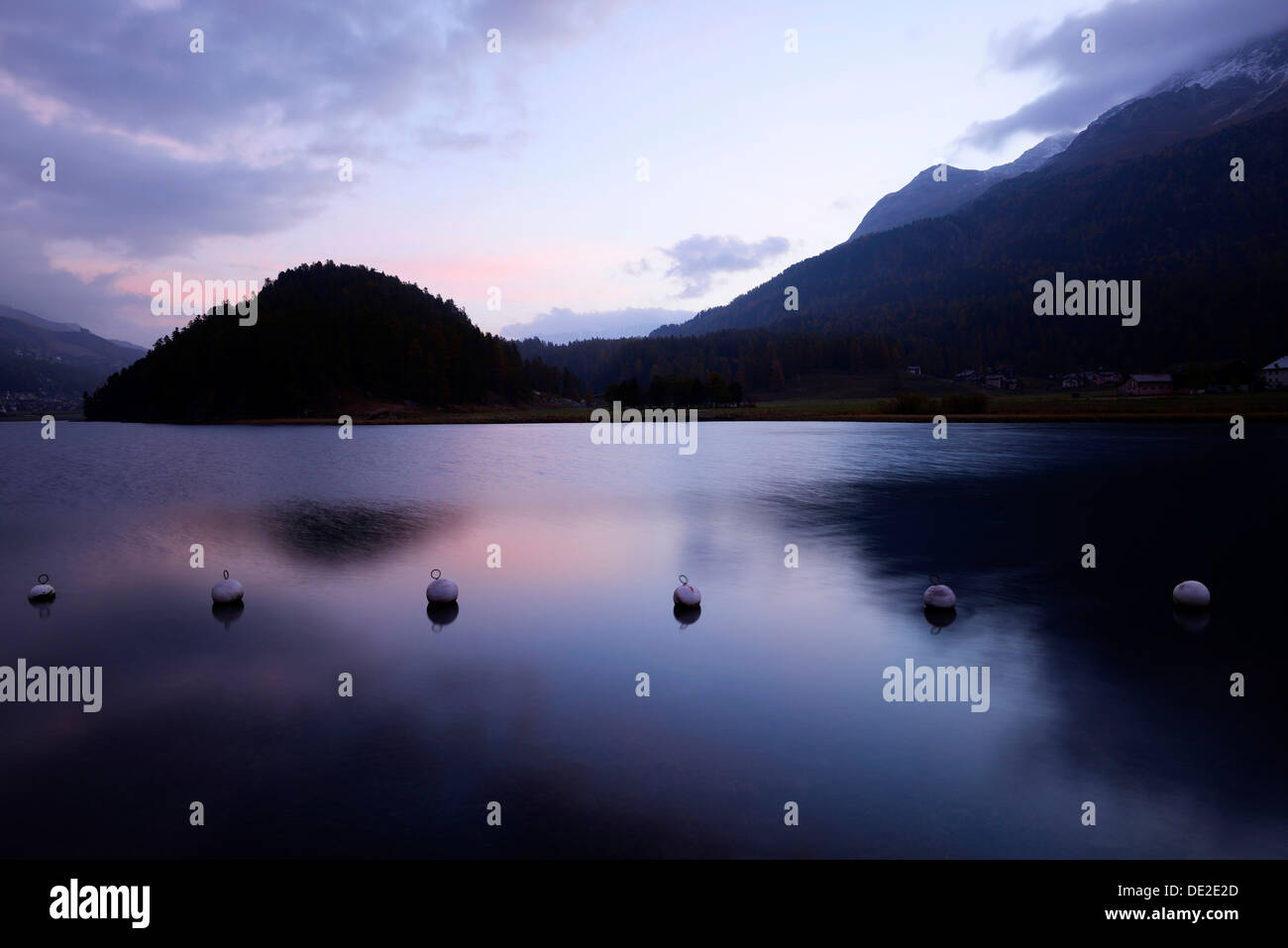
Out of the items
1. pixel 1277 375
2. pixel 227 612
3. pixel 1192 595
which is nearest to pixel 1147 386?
pixel 1277 375

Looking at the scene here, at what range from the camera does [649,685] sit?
56.3 feet

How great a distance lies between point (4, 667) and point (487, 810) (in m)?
15.8

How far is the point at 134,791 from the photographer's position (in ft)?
40.3

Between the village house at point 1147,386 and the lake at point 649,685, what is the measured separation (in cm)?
16534

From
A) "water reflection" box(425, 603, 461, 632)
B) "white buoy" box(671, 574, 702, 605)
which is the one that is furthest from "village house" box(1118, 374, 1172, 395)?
"water reflection" box(425, 603, 461, 632)

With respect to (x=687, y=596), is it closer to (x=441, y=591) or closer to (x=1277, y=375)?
(x=441, y=591)

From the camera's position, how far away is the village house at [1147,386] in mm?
182375

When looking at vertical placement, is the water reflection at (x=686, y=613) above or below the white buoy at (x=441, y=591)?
below

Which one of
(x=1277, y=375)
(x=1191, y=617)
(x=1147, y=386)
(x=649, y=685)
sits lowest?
(x=649, y=685)

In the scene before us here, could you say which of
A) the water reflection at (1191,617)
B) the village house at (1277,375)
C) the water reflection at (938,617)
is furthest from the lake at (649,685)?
the village house at (1277,375)

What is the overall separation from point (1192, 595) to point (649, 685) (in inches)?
703

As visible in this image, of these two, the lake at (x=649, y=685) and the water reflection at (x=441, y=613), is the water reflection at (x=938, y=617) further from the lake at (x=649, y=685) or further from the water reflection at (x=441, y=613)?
the water reflection at (x=441, y=613)

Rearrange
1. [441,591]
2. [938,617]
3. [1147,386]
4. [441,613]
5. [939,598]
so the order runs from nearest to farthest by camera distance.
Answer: [938,617] → [939,598] → [441,613] → [441,591] → [1147,386]
